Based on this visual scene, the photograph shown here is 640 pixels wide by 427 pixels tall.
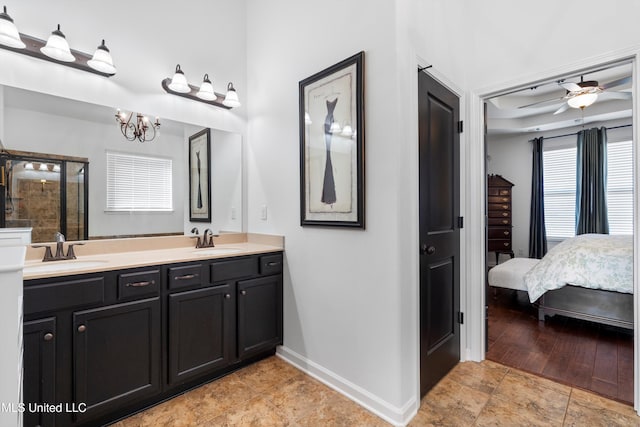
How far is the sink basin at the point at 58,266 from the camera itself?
1547 millimetres

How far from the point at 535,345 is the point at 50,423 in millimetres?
3438

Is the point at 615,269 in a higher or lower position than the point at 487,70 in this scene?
lower

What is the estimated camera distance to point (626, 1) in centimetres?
178

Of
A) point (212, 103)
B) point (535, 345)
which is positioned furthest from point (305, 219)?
point (535, 345)

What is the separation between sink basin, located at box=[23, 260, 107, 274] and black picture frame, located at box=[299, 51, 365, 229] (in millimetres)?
1357

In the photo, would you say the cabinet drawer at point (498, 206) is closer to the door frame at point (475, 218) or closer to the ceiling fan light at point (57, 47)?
the door frame at point (475, 218)

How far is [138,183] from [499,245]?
580 cm

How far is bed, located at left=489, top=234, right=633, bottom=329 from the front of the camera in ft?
9.04

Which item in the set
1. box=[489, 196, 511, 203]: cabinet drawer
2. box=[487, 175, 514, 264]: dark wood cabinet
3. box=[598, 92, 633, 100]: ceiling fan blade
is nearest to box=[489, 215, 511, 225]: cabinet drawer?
box=[487, 175, 514, 264]: dark wood cabinet

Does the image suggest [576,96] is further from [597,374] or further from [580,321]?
[597,374]

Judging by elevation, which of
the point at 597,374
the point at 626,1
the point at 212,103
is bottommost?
the point at 597,374

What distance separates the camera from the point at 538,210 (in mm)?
5582

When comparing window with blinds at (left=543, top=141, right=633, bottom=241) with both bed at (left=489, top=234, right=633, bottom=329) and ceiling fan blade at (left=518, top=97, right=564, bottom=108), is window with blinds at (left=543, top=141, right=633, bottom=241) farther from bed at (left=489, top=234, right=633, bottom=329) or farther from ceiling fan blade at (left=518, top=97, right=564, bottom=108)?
bed at (left=489, top=234, right=633, bottom=329)

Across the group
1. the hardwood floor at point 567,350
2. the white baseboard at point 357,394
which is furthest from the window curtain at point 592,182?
the white baseboard at point 357,394
